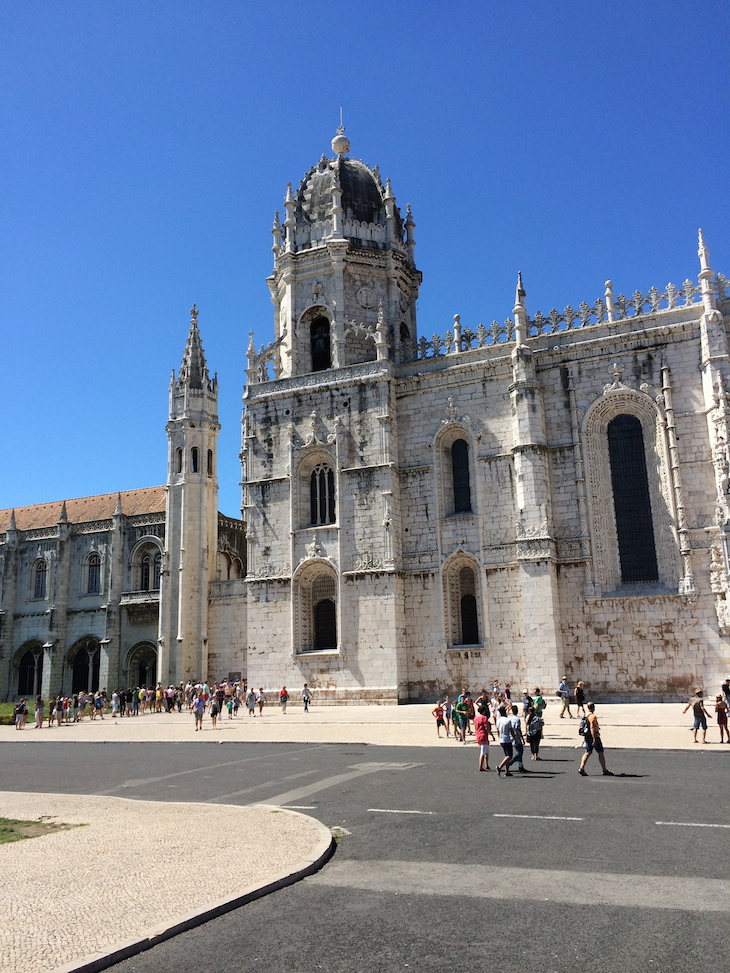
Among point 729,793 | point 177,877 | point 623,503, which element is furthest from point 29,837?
point 623,503

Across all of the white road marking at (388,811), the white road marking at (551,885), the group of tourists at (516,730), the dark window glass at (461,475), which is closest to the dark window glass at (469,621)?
the dark window glass at (461,475)

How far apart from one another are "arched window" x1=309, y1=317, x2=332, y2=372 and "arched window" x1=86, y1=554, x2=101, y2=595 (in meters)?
20.6

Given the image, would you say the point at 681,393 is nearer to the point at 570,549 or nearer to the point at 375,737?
the point at 570,549

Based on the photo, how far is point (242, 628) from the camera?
3912cm

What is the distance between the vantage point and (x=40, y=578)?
49125 millimetres

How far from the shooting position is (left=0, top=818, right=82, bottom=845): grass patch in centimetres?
991

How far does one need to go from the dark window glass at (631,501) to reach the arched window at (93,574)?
104 feet

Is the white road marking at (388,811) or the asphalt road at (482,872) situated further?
the white road marking at (388,811)

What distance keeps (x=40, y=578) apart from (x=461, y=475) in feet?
100

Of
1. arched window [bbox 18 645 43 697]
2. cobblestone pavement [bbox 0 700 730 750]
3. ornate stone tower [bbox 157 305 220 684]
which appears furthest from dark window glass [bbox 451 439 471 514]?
arched window [bbox 18 645 43 697]

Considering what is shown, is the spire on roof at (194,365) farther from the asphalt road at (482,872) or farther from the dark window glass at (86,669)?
the asphalt road at (482,872)

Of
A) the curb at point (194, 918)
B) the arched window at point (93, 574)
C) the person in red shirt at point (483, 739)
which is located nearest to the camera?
the curb at point (194, 918)

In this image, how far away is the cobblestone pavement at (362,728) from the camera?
19672 millimetres

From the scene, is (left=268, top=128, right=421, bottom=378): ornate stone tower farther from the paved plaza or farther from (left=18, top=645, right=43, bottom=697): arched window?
(left=18, top=645, right=43, bottom=697): arched window
